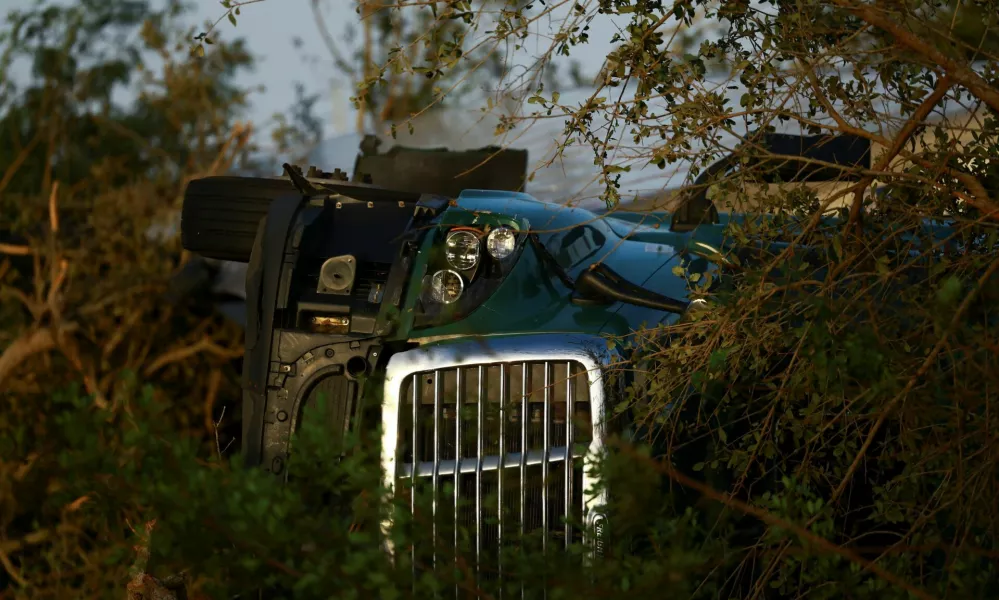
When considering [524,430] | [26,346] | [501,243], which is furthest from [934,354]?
[26,346]

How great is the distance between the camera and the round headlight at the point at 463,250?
4.51 metres

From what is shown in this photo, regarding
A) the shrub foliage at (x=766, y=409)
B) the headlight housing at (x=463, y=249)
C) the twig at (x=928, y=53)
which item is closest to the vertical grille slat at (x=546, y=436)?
the shrub foliage at (x=766, y=409)

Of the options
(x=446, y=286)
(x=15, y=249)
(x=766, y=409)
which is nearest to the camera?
(x=766, y=409)

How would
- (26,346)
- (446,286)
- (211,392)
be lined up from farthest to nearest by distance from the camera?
(211,392), (26,346), (446,286)

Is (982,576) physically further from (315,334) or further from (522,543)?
(315,334)

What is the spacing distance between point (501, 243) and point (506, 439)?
72 cm

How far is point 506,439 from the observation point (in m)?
4.19

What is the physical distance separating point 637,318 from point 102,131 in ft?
43.0

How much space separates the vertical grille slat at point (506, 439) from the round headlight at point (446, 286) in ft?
1.11

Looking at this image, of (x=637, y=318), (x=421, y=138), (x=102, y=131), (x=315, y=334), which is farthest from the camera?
(x=102, y=131)

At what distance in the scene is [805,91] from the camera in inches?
152

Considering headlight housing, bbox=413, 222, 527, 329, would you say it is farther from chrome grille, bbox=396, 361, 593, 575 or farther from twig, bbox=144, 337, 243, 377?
twig, bbox=144, 337, 243, 377

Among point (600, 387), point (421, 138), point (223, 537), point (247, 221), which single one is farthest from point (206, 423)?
point (223, 537)

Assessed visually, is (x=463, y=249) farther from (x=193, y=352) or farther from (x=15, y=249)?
(x=15, y=249)
